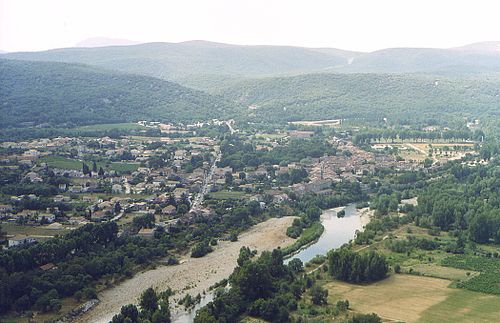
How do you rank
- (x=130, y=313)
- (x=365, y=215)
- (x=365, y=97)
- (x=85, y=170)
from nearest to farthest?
(x=130, y=313)
(x=365, y=215)
(x=85, y=170)
(x=365, y=97)

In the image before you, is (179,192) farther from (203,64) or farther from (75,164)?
(203,64)

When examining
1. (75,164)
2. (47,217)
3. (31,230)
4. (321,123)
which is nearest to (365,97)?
(321,123)

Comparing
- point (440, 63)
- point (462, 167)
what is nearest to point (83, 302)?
point (462, 167)

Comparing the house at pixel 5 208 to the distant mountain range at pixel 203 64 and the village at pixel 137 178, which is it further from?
the distant mountain range at pixel 203 64

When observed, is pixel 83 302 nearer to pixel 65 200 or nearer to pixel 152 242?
pixel 152 242

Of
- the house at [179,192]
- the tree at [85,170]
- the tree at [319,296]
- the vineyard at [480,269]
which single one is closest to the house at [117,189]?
the house at [179,192]

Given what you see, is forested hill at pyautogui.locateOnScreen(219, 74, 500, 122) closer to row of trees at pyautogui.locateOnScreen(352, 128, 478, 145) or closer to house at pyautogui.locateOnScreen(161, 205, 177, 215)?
row of trees at pyautogui.locateOnScreen(352, 128, 478, 145)
